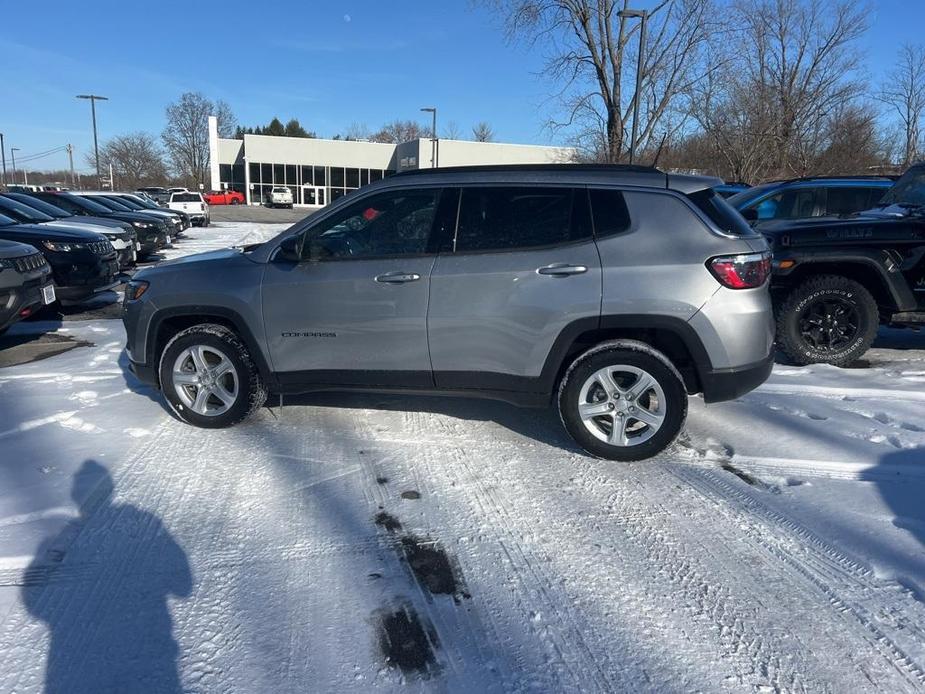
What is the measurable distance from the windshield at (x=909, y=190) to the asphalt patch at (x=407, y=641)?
271 inches

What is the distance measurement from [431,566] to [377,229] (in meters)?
2.26

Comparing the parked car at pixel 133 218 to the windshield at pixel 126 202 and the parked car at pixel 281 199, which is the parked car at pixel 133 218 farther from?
the parked car at pixel 281 199

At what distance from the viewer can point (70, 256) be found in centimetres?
891

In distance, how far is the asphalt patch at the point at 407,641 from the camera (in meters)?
2.42

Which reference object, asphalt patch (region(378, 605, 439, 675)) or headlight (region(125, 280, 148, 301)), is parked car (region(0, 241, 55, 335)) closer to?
headlight (region(125, 280, 148, 301))

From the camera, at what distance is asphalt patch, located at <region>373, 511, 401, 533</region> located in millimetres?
3365

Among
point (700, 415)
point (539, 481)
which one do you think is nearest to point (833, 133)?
point (700, 415)

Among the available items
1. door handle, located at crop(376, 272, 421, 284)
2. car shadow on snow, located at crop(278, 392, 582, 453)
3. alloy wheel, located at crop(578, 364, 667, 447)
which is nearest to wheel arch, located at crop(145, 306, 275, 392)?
car shadow on snow, located at crop(278, 392, 582, 453)

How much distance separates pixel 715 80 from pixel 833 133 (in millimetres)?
6179

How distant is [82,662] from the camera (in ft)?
7.88

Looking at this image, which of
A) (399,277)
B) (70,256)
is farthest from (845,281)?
(70,256)

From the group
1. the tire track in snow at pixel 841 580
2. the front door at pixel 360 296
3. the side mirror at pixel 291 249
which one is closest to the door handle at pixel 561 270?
the front door at pixel 360 296

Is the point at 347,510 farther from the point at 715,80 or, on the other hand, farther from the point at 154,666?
the point at 715,80

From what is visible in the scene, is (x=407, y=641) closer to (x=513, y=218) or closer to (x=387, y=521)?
(x=387, y=521)
